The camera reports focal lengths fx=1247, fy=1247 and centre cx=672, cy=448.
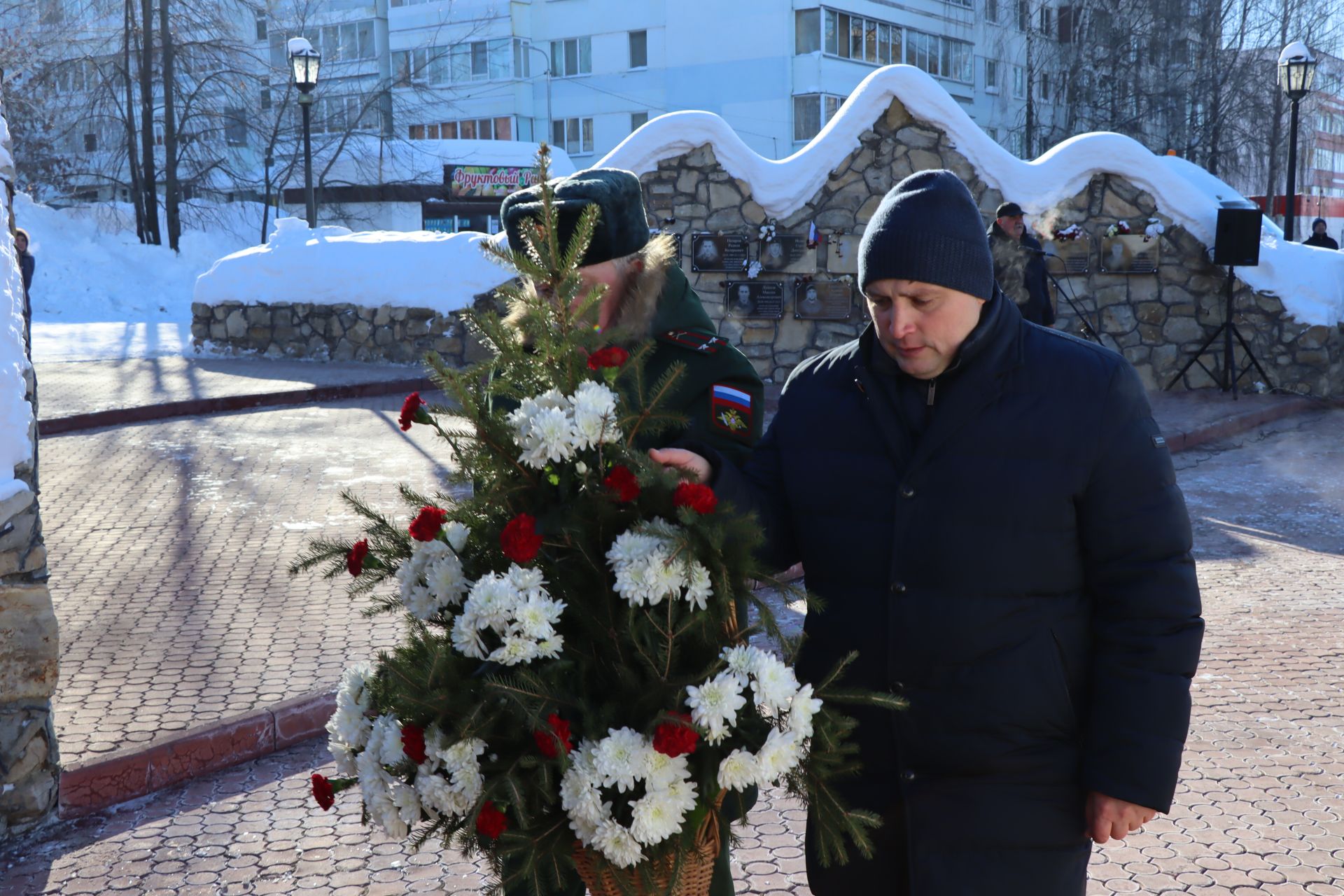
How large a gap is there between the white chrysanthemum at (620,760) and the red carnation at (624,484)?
0.37 m

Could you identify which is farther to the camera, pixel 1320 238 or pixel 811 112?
pixel 811 112

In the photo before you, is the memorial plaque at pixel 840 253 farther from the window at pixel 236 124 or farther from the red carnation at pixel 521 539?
the window at pixel 236 124

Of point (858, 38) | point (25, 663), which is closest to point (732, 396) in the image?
point (25, 663)

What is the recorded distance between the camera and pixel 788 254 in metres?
14.2

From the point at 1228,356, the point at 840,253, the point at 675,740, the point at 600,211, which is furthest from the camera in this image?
the point at 840,253

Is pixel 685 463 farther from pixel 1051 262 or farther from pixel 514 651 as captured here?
pixel 1051 262

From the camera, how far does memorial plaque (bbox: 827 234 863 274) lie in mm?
14164

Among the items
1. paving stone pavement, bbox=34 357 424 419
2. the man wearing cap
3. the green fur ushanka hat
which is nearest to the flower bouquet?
the green fur ushanka hat

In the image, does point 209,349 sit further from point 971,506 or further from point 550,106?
point 550,106

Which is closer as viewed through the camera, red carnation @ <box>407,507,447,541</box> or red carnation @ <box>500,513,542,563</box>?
red carnation @ <box>500,513,542,563</box>

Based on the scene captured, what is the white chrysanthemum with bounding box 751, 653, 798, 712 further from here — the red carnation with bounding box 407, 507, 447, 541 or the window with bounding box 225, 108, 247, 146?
the window with bounding box 225, 108, 247, 146

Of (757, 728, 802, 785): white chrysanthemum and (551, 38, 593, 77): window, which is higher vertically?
(551, 38, 593, 77): window

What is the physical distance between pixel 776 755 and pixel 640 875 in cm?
30

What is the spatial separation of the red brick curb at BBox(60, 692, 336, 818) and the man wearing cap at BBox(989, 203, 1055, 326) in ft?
28.4
